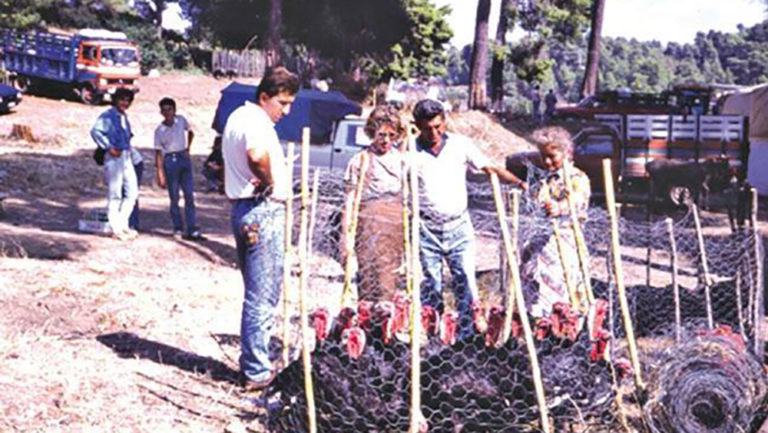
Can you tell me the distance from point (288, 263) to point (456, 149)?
4.54ft

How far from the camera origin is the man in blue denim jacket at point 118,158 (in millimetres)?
9172

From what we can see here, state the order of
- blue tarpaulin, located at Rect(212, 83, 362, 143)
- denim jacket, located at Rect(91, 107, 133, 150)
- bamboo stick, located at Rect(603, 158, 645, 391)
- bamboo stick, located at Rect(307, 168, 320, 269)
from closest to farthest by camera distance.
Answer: bamboo stick, located at Rect(603, 158, 645, 391) → bamboo stick, located at Rect(307, 168, 320, 269) → denim jacket, located at Rect(91, 107, 133, 150) → blue tarpaulin, located at Rect(212, 83, 362, 143)

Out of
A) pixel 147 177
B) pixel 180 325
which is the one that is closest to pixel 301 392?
pixel 180 325

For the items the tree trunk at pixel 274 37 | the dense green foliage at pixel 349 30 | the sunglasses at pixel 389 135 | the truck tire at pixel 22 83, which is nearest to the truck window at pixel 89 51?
the truck tire at pixel 22 83

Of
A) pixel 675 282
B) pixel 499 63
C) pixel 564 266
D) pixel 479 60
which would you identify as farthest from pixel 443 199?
pixel 499 63

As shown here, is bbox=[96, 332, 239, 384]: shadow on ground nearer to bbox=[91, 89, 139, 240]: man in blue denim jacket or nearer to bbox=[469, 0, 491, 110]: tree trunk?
bbox=[91, 89, 139, 240]: man in blue denim jacket

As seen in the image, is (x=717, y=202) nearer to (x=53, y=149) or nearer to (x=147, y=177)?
(x=147, y=177)

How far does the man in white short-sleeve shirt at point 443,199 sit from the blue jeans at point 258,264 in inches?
34.9

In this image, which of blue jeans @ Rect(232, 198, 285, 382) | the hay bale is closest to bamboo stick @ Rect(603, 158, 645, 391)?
blue jeans @ Rect(232, 198, 285, 382)

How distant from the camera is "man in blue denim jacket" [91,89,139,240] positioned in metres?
9.17

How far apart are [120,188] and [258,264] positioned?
15.6ft

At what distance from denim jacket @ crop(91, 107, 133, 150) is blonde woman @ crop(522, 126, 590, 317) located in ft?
16.2

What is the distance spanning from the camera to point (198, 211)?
14.1 m

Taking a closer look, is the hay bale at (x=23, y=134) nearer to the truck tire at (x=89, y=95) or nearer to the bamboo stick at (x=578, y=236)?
the truck tire at (x=89, y=95)
